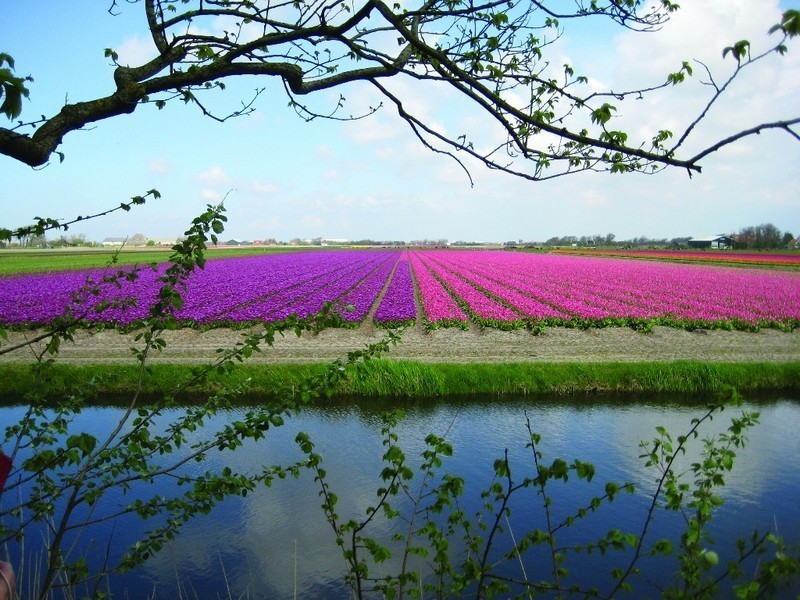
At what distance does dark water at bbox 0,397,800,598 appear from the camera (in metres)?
5.36

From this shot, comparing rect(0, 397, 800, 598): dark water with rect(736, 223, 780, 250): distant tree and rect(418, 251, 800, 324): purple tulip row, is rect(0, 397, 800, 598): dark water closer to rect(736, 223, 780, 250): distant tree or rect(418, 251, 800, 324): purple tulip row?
rect(418, 251, 800, 324): purple tulip row

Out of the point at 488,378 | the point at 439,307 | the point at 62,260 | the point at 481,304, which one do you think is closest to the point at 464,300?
the point at 481,304

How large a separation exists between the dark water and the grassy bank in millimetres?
682

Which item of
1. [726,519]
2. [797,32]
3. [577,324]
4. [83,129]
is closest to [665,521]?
[726,519]

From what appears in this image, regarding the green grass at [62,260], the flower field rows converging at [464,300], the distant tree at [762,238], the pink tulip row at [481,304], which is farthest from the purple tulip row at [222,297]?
the distant tree at [762,238]

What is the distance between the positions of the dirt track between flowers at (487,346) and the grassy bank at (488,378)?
1.38 metres

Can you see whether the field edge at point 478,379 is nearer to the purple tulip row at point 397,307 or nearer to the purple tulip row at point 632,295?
the purple tulip row at point 397,307

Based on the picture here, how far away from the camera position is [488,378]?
1156cm

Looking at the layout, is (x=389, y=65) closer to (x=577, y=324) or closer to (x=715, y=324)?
(x=577, y=324)

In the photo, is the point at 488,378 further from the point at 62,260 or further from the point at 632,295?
the point at 62,260

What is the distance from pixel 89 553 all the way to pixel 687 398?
10.6m

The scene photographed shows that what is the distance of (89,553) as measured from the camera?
580cm

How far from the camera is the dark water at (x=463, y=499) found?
211 inches

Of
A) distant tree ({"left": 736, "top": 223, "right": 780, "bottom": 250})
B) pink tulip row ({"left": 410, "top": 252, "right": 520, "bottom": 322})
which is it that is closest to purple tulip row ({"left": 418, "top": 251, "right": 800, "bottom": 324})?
pink tulip row ({"left": 410, "top": 252, "right": 520, "bottom": 322})
